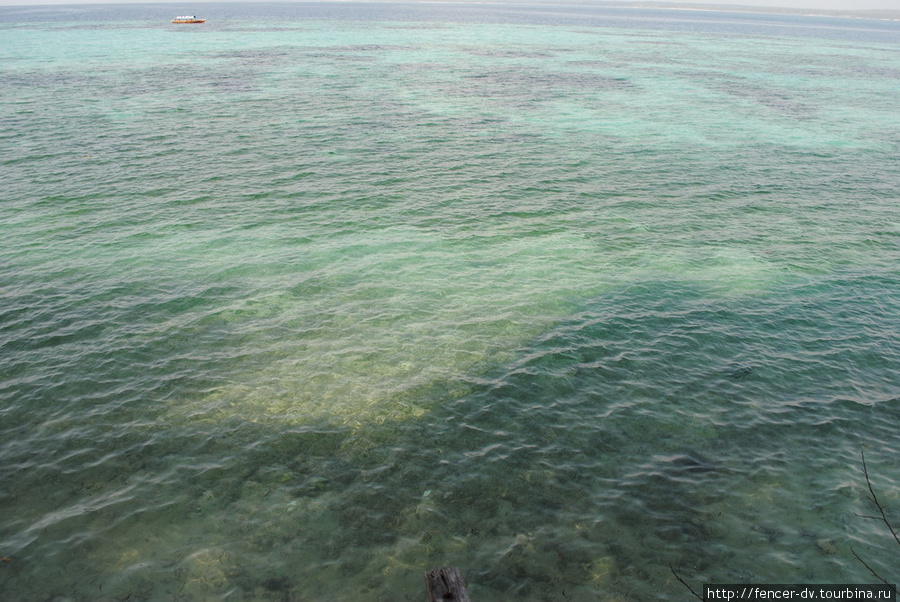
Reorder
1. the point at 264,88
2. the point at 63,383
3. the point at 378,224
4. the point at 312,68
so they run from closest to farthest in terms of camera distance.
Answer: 1. the point at 63,383
2. the point at 378,224
3. the point at 264,88
4. the point at 312,68

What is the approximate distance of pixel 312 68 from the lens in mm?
81062

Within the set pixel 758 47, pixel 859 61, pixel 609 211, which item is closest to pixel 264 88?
pixel 609 211

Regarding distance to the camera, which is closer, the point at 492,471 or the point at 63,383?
the point at 492,471

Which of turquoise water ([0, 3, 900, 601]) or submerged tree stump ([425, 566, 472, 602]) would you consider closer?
submerged tree stump ([425, 566, 472, 602])

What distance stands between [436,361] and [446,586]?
36.0ft

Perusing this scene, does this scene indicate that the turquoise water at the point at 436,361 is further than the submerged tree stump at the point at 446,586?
Yes

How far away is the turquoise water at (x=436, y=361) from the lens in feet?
44.9

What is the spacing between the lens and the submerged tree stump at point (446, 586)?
33.2 feet

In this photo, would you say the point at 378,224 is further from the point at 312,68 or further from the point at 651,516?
the point at 312,68

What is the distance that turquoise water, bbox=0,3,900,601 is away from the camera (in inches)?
539

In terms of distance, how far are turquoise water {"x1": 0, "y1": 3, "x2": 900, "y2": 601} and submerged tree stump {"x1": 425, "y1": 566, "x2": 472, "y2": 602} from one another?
8.63 feet

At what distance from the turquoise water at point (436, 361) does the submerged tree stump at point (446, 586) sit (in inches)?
104

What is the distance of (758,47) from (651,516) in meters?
152

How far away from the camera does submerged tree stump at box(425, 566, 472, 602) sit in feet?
33.2
